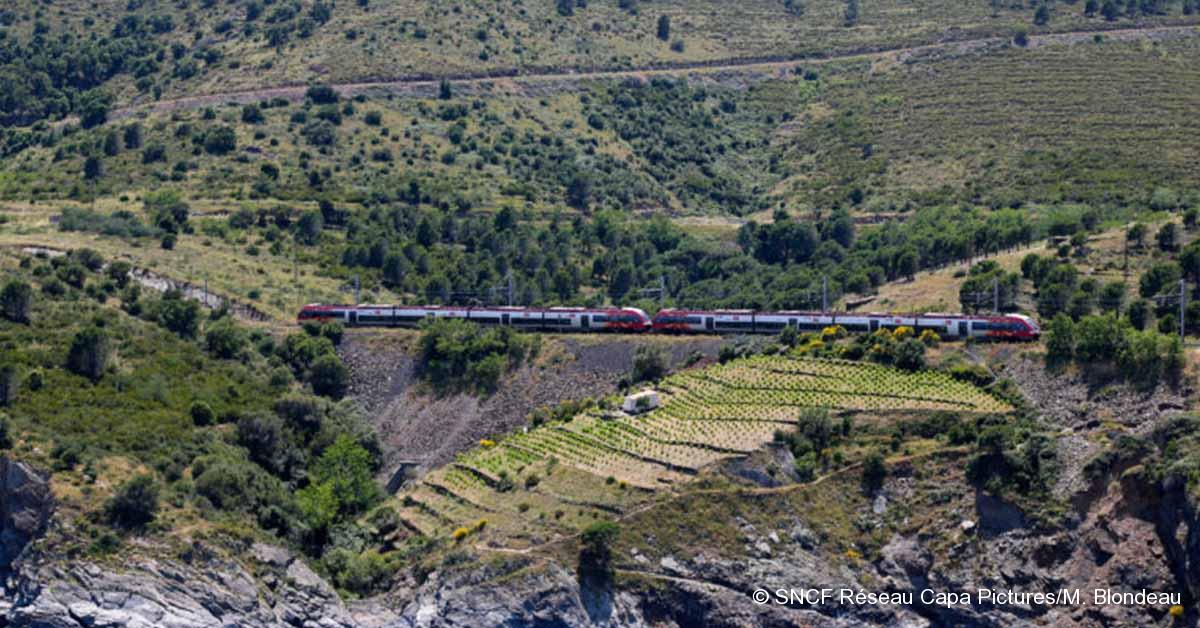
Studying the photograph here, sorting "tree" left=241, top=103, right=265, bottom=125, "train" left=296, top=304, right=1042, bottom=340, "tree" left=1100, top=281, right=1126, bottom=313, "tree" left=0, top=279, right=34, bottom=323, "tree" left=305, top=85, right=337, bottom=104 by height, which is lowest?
"train" left=296, top=304, right=1042, bottom=340

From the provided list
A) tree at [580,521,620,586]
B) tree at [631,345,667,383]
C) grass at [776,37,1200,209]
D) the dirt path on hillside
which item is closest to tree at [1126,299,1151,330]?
tree at [631,345,667,383]

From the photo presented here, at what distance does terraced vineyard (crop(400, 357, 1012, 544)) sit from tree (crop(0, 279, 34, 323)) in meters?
26.2

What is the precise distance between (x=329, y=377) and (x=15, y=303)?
17.2m

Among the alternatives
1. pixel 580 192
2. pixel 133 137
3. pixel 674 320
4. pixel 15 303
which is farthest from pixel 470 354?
pixel 133 137

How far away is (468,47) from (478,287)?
56.9 metres

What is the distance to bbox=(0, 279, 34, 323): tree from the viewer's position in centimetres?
12200

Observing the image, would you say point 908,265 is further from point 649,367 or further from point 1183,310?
point 1183,310

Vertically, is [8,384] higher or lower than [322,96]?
lower

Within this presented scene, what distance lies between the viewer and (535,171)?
175750mm

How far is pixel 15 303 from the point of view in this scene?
122188 mm

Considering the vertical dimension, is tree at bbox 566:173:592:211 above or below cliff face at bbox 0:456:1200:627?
above

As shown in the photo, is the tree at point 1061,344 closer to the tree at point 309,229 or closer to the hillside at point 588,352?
the hillside at point 588,352

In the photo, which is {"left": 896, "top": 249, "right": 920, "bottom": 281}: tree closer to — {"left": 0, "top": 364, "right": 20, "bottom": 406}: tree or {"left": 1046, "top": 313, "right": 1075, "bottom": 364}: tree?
{"left": 1046, "top": 313, "right": 1075, "bottom": 364}: tree

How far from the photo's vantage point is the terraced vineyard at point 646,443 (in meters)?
103
